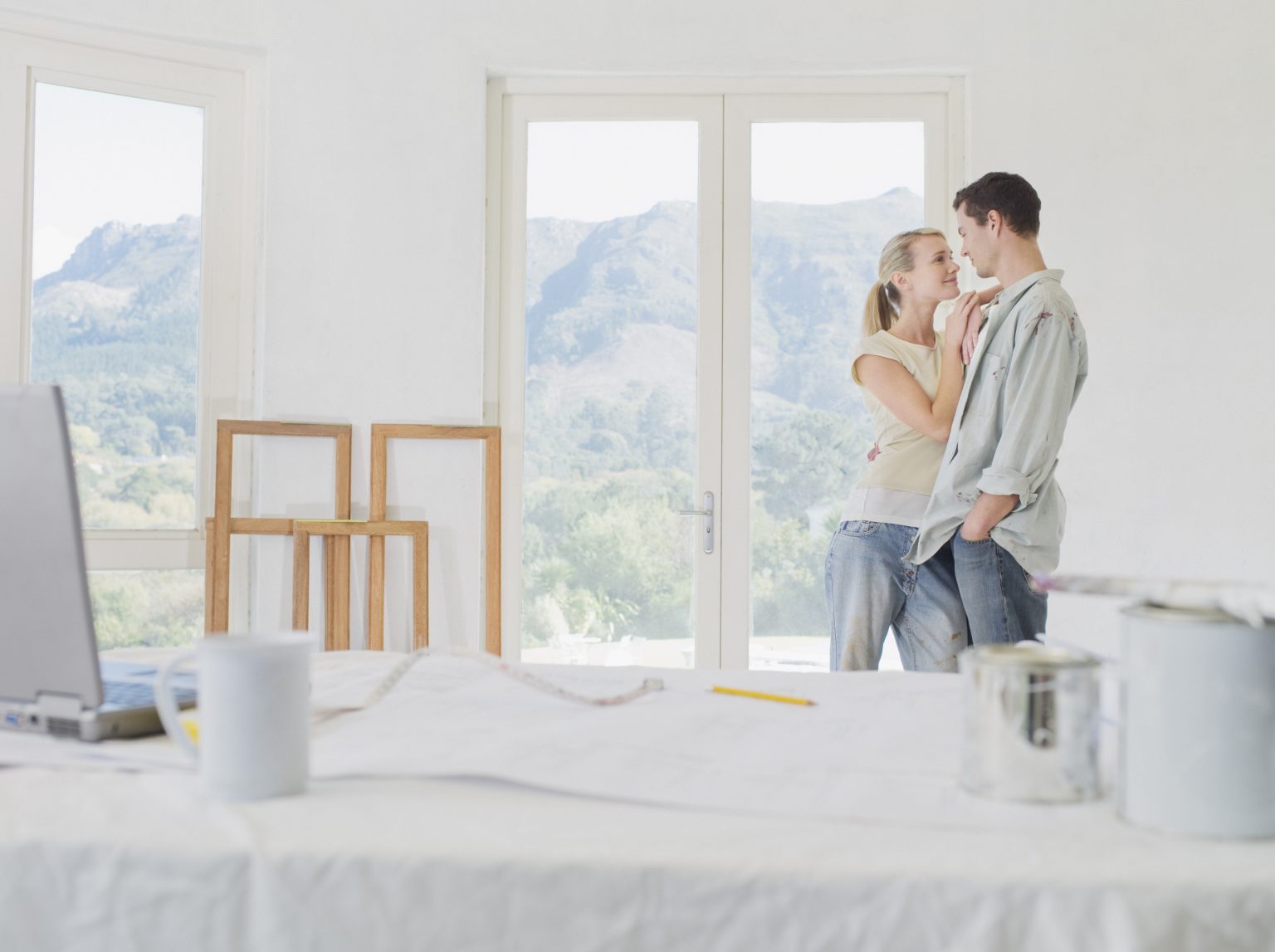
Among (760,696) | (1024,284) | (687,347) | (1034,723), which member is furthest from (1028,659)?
(687,347)

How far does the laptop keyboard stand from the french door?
7.77 ft

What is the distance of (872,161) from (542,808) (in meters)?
3.09

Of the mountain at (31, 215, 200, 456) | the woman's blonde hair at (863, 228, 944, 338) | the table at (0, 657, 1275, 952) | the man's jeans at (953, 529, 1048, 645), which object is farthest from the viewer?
the mountain at (31, 215, 200, 456)

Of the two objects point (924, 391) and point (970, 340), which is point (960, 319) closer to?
point (970, 340)

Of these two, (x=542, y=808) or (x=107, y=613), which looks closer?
(x=542, y=808)

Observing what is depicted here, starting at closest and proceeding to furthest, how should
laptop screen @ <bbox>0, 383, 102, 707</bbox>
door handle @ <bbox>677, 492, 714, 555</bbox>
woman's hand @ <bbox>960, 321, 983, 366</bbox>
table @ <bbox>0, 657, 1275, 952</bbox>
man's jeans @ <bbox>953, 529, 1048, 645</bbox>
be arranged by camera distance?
table @ <bbox>0, 657, 1275, 952</bbox>
laptop screen @ <bbox>0, 383, 102, 707</bbox>
man's jeans @ <bbox>953, 529, 1048, 645</bbox>
woman's hand @ <bbox>960, 321, 983, 366</bbox>
door handle @ <bbox>677, 492, 714, 555</bbox>

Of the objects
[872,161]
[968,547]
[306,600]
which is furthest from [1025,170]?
[306,600]

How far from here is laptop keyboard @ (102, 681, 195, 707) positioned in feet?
3.28

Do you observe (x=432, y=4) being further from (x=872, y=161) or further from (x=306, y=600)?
(x=306, y=600)

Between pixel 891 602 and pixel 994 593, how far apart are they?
0.86 ft

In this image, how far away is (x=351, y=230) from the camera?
3.37 metres

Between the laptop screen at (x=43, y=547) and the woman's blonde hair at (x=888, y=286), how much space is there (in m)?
2.14

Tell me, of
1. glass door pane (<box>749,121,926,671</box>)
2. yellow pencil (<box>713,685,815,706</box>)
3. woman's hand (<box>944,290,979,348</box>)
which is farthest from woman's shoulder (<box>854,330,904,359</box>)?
yellow pencil (<box>713,685,815,706</box>)

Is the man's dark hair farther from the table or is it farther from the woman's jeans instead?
the table
